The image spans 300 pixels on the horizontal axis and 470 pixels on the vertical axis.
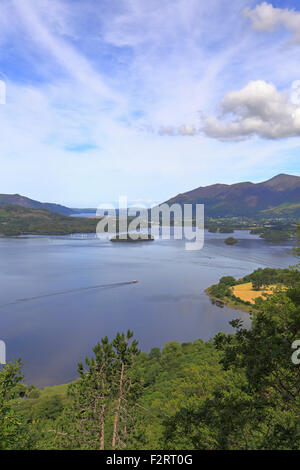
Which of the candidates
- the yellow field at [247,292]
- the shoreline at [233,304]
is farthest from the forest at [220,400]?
the yellow field at [247,292]

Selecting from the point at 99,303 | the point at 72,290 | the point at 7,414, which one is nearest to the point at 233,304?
the point at 99,303

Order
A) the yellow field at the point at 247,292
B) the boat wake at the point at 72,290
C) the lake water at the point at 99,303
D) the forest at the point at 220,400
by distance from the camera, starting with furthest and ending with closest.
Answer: the boat wake at the point at 72,290 → the yellow field at the point at 247,292 → the lake water at the point at 99,303 → the forest at the point at 220,400

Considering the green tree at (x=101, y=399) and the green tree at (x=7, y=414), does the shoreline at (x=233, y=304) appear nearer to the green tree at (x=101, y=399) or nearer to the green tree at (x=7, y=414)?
the green tree at (x=101, y=399)

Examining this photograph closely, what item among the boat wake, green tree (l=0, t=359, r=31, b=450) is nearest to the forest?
green tree (l=0, t=359, r=31, b=450)

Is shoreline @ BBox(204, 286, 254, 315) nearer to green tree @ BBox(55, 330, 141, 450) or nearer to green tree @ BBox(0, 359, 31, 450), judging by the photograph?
green tree @ BBox(55, 330, 141, 450)

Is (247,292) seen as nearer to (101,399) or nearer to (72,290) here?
(72,290)

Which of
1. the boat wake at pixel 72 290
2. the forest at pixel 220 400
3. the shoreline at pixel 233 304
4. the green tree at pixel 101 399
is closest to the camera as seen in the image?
the forest at pixel 220 400

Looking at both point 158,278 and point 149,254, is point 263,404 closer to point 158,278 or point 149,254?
point 158,278
